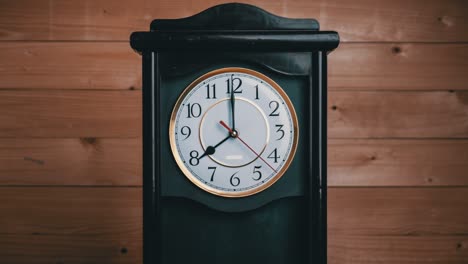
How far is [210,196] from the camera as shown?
87cm

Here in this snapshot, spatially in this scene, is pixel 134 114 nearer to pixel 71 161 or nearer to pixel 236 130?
pixel 71 161

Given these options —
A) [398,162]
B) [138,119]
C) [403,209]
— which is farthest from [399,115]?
[138,119]

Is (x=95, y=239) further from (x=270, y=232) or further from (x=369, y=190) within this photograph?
(x=369, y=190)

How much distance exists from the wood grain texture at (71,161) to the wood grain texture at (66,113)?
0.03 metres

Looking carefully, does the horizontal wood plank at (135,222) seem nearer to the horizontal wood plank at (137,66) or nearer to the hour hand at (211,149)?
the horizontal wood plank at (137,66)

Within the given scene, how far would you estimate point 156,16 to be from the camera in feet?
3.94

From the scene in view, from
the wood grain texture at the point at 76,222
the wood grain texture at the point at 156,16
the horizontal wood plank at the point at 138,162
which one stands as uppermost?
the wood grain texture at the point at 156,16

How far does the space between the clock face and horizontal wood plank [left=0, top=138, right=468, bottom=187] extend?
0.38 m

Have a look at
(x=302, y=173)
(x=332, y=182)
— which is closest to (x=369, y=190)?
(x=332, y=182)

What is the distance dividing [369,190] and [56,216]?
0.93 metres

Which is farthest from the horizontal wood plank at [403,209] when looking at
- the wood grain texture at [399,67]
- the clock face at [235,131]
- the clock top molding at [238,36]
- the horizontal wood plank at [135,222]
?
the clock top molding at [238,36]

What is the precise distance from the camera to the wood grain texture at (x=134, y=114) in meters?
1.20

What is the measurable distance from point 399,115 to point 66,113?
98 centimetres

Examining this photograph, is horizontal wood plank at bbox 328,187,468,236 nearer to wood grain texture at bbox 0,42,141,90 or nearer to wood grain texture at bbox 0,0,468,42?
wood grain texture at bbox 0,0,468,42
